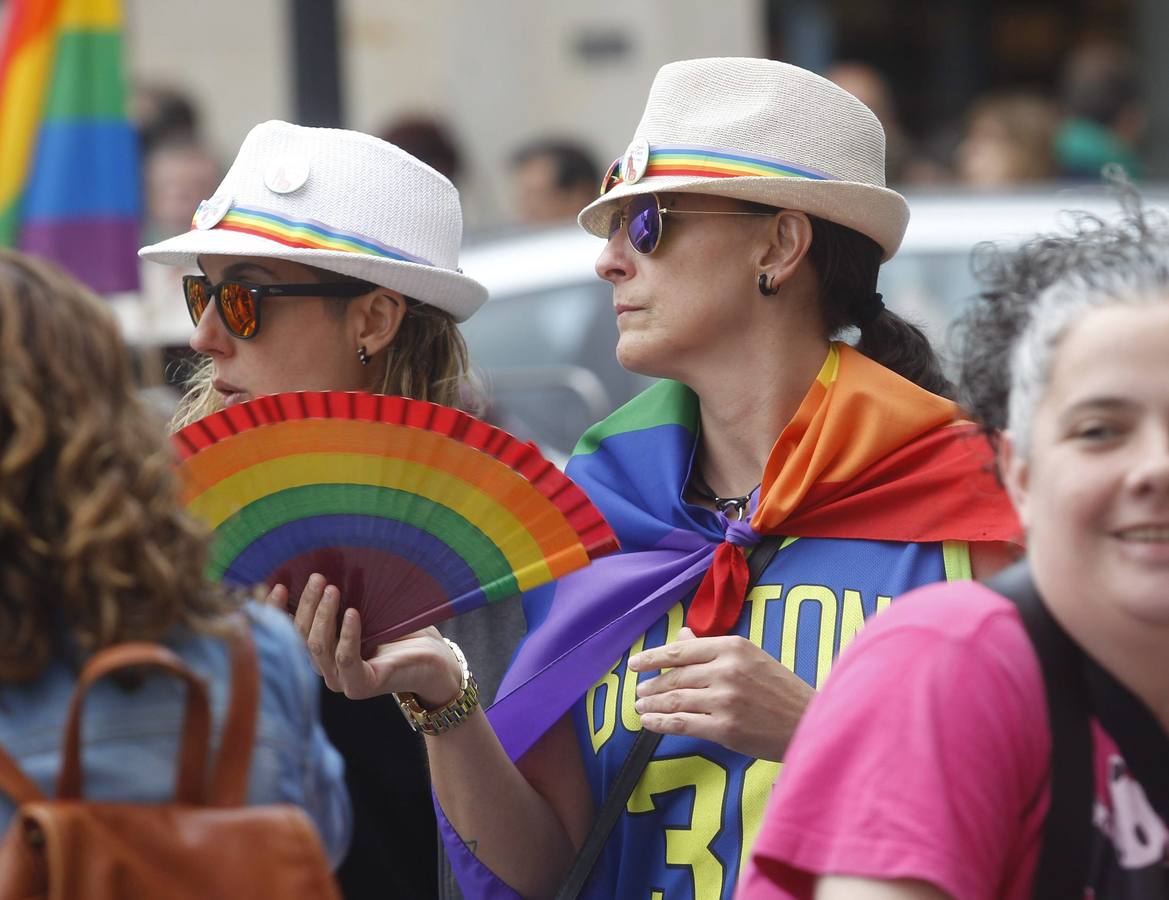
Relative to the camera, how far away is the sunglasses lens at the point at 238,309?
11.4 ft

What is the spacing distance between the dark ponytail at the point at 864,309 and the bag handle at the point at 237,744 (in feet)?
5.56

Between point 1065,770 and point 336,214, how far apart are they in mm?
1900

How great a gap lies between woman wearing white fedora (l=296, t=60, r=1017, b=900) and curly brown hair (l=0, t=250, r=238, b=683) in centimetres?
98

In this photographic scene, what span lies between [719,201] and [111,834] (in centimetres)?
180

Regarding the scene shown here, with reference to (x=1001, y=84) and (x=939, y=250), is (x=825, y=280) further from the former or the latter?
(x=1001, y=84)

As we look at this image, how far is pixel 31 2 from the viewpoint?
613 cm

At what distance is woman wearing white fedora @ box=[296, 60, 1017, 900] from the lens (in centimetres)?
315

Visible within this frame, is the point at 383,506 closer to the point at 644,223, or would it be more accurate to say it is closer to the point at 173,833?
the point at 644,223

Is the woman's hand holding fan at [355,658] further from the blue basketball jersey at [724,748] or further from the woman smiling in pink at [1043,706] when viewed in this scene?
the woman smiling in pink at [1043,706]

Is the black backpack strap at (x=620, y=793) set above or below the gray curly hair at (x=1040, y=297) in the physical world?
below

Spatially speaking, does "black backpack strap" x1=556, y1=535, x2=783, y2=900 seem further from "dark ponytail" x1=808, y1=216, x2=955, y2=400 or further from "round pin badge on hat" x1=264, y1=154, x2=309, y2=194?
"round pin badge on hat" x1=264, y1=154, x2=309, y2=194

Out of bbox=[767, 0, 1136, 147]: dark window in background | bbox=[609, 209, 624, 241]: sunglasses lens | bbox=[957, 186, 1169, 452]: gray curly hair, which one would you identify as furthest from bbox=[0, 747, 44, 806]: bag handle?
bbox=[767, 0, 1136, 147]: dark window in background

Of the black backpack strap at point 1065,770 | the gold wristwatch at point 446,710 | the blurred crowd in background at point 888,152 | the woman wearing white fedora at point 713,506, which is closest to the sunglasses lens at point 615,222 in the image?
the woman wearing white fedora at point 713,506

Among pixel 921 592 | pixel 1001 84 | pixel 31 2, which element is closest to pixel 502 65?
pixel 1001 84
